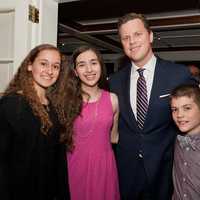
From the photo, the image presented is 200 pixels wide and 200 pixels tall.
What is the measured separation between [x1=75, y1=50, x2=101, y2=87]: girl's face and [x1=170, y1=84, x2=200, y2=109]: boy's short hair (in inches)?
20.1

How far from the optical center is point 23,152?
5.23 feet

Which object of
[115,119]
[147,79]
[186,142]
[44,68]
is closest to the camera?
[44,68]

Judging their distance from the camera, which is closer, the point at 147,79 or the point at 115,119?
the point at 147,79

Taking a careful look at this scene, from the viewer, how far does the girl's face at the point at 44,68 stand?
1.72 meters

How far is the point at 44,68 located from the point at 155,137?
80 centimetres

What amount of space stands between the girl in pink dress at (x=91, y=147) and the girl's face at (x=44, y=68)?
0.36 m

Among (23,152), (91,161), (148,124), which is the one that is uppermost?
(148,124)

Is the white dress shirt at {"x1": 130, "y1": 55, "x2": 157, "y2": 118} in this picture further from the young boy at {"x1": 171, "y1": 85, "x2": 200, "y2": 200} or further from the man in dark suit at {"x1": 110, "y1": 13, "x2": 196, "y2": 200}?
the young boy at {"x1": 171, "y1": 85, "x2": 200, "y2": 200}

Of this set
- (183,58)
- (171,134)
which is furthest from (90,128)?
(183,58)

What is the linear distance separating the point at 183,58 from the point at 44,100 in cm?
805

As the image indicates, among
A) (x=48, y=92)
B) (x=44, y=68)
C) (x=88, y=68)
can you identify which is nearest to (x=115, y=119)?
(x=88, y=68)

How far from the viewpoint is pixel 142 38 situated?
79.2 inches

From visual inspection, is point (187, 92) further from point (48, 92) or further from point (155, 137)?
point (48, 92)

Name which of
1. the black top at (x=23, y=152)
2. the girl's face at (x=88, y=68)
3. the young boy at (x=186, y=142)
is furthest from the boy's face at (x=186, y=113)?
the black top at (x=23, y=152)
